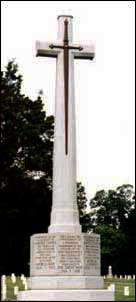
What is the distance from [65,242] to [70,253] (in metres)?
0.28

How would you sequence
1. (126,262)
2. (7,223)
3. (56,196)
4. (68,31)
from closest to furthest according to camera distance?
(56,196) → (68,31) → (7,223) → (126,262)

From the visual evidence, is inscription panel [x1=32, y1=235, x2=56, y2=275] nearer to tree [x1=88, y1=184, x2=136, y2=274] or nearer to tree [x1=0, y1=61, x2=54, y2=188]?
tree [x1=0, y1=61, x2=54, y2=188]

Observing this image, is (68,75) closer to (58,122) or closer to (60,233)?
(58,122)

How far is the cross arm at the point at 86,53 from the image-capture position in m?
16.8

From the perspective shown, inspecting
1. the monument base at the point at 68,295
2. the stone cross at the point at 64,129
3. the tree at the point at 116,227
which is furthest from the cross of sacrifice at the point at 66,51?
the tree at the point at 116,227

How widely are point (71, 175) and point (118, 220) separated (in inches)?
2200

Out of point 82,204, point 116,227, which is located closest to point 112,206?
point 116,227

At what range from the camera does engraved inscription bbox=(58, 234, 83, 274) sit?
14.8 metres

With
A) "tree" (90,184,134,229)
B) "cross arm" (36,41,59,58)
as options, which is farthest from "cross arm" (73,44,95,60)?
"tree" (90,184,134,229)

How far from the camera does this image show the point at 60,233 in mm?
14922

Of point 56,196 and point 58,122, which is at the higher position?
point 58,122

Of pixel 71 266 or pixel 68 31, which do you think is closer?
pixel 71 266

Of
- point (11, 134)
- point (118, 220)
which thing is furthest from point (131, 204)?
point (11, 134)

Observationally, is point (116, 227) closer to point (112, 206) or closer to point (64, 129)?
point (112, 206)
